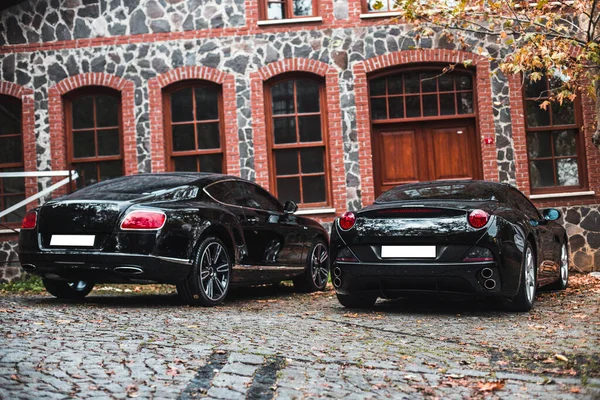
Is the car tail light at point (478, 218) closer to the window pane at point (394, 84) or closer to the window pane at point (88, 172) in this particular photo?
the window pane at point (394, 84)

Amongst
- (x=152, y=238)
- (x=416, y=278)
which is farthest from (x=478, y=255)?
(x=152, y=238)

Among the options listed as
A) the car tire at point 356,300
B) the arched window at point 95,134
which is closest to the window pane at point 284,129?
the arched window at point 95,134

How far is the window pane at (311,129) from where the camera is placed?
15.8m

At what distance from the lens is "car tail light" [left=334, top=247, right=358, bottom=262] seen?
27.6 ft

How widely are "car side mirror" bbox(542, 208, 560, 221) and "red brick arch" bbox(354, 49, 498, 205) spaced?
550 cm

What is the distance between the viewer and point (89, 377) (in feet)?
16.1

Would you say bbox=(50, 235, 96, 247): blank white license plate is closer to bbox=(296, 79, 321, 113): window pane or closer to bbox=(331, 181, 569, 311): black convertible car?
bbox=(331, 181, 569, 311): black convertible car

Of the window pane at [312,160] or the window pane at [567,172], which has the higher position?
the window pane at [312,160]

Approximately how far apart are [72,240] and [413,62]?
8834mm

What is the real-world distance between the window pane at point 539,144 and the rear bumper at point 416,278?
8197 mm

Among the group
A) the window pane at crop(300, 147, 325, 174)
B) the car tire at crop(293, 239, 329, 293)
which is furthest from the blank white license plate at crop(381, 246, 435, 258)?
the window pane at crop(300, 147, 325, 174)

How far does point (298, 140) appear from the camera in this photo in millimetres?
15828

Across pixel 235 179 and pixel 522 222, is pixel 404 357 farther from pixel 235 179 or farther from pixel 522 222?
pixel 235 179

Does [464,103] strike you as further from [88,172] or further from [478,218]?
[478,218]
